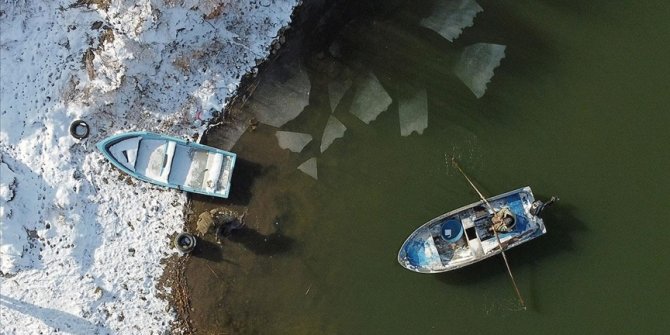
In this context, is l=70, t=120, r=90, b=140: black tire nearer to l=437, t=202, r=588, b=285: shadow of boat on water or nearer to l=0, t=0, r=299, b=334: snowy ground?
l=0, t=0, r=299, b=334: snowy ground

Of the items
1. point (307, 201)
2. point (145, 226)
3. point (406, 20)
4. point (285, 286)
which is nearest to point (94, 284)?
point (145, 226)

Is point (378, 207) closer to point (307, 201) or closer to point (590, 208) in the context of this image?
point (307, 201)

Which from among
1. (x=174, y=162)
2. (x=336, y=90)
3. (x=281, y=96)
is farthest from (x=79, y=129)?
(x=336, y=90)

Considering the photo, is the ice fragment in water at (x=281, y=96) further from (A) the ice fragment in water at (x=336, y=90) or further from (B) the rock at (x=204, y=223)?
(B) the rock at (x=204, y=223)

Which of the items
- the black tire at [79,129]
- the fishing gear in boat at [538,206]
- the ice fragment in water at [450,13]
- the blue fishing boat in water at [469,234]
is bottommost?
the blue fishing boat in water at [469,234]

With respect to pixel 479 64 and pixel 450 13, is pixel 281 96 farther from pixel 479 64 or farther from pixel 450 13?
pixel 479 64

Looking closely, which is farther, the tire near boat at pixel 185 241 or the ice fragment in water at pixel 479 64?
the ice fragment in water at pixel 479 64

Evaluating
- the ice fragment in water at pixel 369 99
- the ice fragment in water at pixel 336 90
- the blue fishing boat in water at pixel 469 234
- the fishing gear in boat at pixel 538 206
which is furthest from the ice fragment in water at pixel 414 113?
the fishing gear in boat at pixel 538 206
